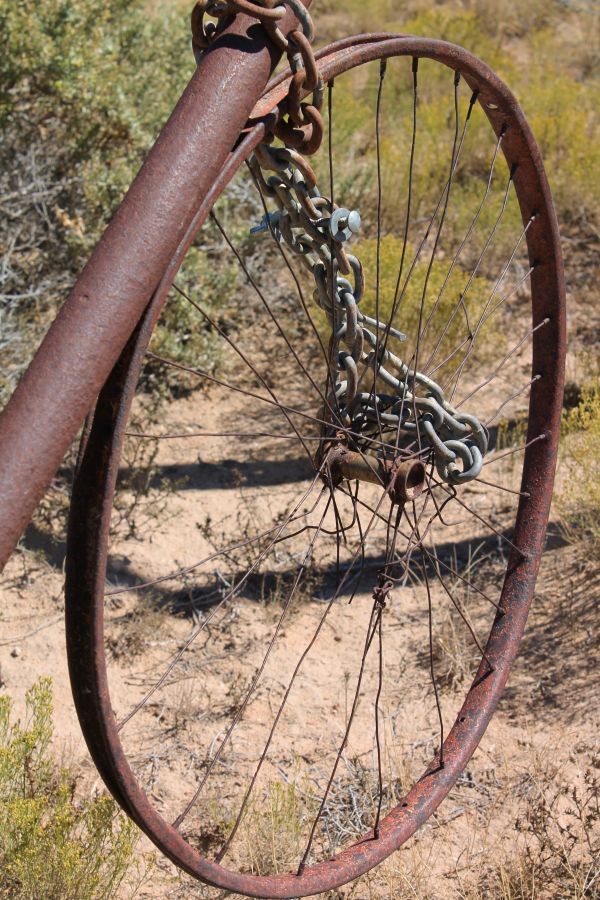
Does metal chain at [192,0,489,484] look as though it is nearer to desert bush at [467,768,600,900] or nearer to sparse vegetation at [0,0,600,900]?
sparse vegetation at [0,0,600,900]

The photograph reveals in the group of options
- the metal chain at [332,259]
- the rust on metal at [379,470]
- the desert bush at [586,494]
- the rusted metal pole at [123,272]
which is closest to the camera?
the rusted metal pole at [123,272]

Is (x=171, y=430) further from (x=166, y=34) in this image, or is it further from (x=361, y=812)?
(x=166, y=34)

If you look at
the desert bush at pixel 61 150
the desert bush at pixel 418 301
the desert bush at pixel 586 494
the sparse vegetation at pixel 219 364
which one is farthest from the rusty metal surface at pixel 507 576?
the desert bush at pixel 61 150

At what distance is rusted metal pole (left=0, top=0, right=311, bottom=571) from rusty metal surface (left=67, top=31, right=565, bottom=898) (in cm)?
10

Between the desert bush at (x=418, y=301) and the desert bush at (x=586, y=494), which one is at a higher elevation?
the desert bush at (x=418, y=301)

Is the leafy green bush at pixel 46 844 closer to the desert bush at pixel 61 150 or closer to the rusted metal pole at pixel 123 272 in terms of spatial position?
the rusted metal pole at pixel 123 272

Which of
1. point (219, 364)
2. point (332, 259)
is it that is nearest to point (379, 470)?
point (332, 259)

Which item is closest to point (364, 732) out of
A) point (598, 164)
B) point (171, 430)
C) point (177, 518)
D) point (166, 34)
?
point (177, 518)

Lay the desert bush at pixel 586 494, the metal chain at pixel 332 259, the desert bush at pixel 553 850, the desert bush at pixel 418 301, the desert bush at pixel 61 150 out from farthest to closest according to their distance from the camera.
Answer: the desert bush at pixel 61 150, the desert bush at pixel 418 301, the desert bush at pixel 586 494, the desert bush at pixel 553 850, the metal chain at pixel 332 259

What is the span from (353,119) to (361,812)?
15.1 feet

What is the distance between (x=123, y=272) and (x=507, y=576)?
1.72m

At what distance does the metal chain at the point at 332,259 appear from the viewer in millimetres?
1641

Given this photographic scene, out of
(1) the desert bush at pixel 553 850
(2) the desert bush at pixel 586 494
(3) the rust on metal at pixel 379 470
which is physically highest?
(3) the rust on metal at pixel 379 470

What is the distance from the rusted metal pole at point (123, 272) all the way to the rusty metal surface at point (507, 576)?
4.0 inches
